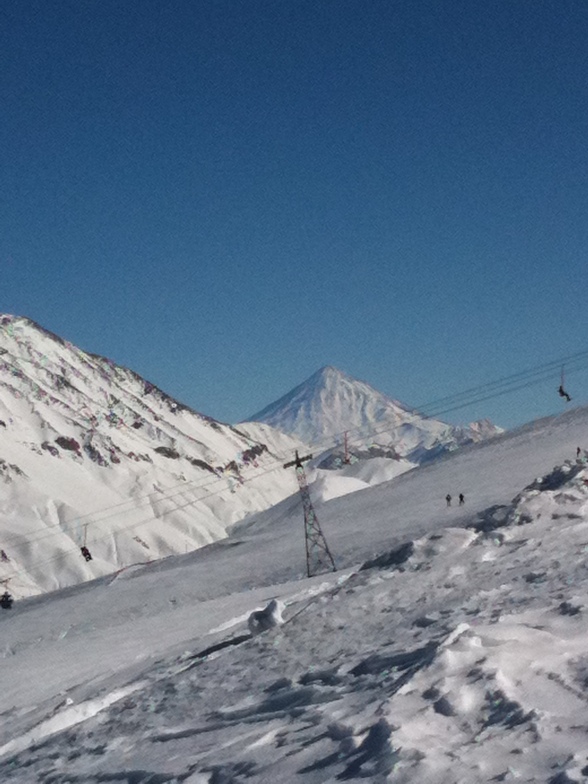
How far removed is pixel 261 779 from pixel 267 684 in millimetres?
4497

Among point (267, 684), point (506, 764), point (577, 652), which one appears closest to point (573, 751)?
point (506, 764)

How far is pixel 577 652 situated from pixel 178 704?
275 inches

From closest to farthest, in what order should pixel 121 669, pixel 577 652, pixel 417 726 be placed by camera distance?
1. pixel 417 726
2. pixel 577 652
3. pixel 121 669

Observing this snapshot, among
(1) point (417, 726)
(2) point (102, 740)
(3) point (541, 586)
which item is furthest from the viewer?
(3) point (541, 586)

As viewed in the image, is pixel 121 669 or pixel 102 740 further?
pixel 121 669

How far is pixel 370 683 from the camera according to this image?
11734mm

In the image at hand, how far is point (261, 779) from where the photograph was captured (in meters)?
9.32

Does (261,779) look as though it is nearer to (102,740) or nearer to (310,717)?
(310,717)

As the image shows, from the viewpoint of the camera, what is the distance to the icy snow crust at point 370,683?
29.1 feet

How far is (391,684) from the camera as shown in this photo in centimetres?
1118

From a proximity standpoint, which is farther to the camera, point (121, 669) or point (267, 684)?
point (121, 669)

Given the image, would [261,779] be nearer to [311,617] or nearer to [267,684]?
[267,684]

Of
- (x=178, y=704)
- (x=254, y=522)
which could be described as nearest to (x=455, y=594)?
(x=178, y=704)

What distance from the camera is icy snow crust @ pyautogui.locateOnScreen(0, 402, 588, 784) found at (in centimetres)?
888
